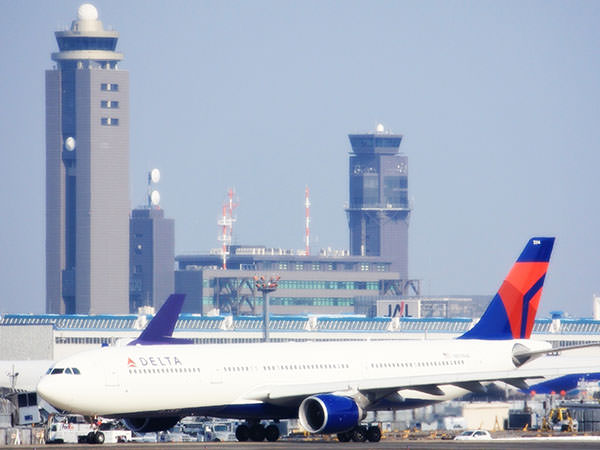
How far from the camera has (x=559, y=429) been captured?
273 ft

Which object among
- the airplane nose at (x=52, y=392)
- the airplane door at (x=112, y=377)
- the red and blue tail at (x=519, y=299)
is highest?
the red and blue tail at (x=519, y=299)

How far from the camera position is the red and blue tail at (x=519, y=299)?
75500 millimetres

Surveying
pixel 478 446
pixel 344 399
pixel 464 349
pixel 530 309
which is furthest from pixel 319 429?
pixel 530 309

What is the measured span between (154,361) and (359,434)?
10.0 meters

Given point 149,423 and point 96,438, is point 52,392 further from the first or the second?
point 149,423

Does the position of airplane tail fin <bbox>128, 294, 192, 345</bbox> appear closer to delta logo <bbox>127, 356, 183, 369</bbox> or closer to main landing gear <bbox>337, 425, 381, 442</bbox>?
main landing gear <bbox>337, 425, 381, 442</bbox>

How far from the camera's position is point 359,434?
67125 millimetres

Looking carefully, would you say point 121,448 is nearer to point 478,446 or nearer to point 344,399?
point 344,399

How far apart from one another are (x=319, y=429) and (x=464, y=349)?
1170cm

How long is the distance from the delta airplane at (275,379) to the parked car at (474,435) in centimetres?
330

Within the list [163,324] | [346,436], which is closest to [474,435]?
[346,436]

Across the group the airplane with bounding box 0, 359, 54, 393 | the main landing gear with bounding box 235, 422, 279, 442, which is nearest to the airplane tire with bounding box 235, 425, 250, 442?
the main landing gear with bounding box 235, 422, 279, 442

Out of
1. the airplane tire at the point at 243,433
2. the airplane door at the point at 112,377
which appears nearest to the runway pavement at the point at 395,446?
the airplane door at the point at 112,377

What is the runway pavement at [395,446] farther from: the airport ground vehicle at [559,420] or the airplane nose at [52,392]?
the airport ground vehicle at [559,420]
